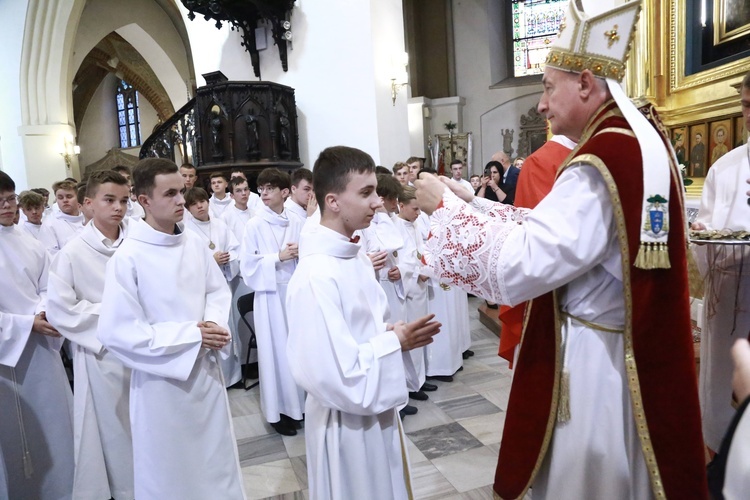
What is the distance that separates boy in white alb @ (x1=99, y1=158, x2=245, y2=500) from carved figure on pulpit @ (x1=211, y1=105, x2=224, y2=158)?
575 cm

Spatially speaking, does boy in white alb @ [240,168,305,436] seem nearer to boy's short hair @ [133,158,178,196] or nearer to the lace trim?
boy's short hair @ [133,158,178,196]

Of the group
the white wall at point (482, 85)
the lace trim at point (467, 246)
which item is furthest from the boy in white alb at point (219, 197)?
the white wall at point (482, 85)

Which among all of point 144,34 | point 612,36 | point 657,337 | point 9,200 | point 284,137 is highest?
point 144,34

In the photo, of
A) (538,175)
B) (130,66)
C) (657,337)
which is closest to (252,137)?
(538,175)

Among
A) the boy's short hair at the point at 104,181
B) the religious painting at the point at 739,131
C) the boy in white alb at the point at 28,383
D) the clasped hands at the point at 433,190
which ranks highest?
the religious painting at the point at 739,131

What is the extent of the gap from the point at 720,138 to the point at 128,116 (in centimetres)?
2366

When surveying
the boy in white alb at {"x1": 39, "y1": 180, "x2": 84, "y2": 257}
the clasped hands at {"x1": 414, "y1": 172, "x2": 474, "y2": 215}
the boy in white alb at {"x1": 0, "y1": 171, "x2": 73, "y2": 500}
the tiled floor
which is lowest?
the tiled floor

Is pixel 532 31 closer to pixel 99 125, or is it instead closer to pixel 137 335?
pixel 137 335

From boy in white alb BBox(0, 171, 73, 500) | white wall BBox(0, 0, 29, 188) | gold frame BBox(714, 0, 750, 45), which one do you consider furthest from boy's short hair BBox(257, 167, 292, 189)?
white wall BBox(0, 0, 29, 188)

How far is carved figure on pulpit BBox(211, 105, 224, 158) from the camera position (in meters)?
7.98

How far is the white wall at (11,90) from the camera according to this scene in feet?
40.4

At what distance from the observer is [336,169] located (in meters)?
1.95

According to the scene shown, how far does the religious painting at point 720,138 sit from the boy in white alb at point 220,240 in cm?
448

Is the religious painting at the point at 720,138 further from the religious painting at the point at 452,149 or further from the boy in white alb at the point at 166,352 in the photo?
the religious painting at the point at 452,149
